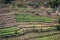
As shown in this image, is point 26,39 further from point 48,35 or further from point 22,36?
point 48,35

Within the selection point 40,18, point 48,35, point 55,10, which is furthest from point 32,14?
point 48,35

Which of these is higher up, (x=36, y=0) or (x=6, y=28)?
(x=36, y=0)

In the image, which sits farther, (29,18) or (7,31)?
(29,18)

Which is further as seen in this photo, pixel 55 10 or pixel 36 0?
pixel 36 0

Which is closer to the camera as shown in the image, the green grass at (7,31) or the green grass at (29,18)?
the green grass at (7,31)

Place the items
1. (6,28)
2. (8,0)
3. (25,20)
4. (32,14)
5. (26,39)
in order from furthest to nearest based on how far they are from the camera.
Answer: (8,0), (32,14), (25,20), (6,28), (26,39)

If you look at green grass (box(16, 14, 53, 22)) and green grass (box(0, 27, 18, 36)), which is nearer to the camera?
green grass (box(0, 27, 18, 36))

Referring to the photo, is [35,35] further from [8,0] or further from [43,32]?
[8,0]

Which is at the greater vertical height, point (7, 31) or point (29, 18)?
point (29, 18)

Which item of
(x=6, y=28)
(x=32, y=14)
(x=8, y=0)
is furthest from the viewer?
(x=8, y=0)

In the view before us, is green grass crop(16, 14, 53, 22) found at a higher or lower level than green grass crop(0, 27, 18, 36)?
higher

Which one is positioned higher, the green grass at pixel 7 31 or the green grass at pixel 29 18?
the green grass at pixel 29 18
